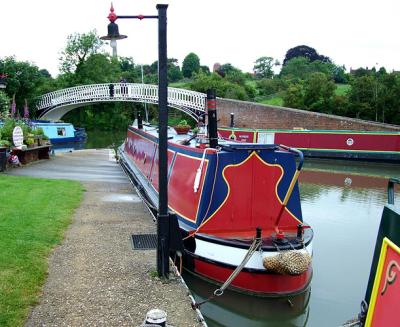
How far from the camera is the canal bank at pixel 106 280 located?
3.80m

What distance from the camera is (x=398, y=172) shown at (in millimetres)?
18641

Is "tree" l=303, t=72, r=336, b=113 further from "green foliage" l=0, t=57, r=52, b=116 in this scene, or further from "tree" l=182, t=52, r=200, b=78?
"tree" l=182, t=52, r=200, b=78

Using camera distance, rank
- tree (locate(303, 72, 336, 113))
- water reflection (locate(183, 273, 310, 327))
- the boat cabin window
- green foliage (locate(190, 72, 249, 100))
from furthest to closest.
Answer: green foliage (locate(190, 72, 249, 100))
tree (locate(303, 72, 336, 113))
the boat cabin window
water reflection (locate(183, 273, 310, 327))

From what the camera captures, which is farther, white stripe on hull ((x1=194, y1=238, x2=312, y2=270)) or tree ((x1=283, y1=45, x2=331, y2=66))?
tree ((x1=283, y1=45, x2=331, y2=66))

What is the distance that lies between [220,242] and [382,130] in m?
19.0

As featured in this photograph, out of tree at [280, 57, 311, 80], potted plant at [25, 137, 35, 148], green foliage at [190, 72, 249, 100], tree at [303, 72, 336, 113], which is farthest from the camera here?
tree at [280, 57, 311, 80]

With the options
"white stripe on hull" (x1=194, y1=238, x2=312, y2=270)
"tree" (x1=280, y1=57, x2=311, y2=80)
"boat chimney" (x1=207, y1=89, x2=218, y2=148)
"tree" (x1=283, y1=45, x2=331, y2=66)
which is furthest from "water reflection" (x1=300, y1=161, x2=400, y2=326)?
"tree" (x1=283, y1=45, x2=331, y2=66)

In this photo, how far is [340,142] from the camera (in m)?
22.0

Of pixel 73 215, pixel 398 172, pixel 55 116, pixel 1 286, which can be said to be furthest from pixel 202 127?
pixel 55 116

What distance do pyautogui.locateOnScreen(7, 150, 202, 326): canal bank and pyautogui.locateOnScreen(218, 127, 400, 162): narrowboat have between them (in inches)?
549

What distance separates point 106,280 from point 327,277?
3.41m

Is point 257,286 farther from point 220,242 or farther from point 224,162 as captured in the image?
point 224,162

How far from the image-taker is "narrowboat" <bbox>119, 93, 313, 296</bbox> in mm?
5195

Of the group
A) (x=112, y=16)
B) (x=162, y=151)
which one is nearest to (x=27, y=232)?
(x=162, y=151)
